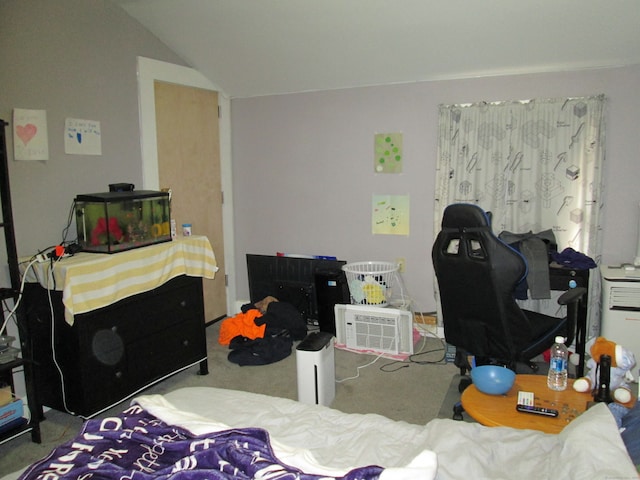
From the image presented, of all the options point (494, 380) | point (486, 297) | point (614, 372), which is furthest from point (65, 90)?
point (614, 372)

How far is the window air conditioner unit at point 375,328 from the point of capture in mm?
3486

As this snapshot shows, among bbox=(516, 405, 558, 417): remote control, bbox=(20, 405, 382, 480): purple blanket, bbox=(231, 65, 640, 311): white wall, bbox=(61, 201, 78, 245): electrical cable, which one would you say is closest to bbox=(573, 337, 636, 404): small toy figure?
bbox=(516, 405, 558, 417): remote control

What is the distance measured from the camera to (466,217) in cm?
242

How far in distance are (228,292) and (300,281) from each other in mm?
753

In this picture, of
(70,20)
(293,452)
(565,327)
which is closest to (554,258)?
(565,327)

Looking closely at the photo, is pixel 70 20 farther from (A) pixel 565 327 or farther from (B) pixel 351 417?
(A) pixel 565 327

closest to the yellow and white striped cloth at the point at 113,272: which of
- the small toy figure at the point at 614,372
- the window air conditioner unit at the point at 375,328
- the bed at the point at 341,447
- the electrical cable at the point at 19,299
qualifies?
the electrical cable at the point at 19,299

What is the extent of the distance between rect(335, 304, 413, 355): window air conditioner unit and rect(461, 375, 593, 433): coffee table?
1.31 metres

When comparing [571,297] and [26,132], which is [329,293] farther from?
[26,132]

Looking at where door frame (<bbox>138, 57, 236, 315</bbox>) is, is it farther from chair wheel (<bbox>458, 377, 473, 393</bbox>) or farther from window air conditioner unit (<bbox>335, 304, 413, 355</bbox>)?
chair wheel (<bbox>458, 377, 473, 393</bbox>)

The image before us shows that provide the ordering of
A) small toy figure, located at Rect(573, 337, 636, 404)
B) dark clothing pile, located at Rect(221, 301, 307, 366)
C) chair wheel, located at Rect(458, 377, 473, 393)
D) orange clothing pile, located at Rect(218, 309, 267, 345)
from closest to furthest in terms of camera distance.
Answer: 1. small toy figure, located at Rect(573, 337, 636, 404)
2. chair wheel, located at Rect(458, 377, 473, 393)
3. dark clothing pile, located at Rect(221, 301, 307, 366)
4. orange clothing pile, located at Rect(218, 309, 267, 345)

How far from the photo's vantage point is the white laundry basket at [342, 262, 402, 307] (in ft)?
12.2

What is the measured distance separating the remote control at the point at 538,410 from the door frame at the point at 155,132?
279 cm

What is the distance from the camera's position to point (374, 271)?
396 centimetres
